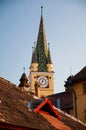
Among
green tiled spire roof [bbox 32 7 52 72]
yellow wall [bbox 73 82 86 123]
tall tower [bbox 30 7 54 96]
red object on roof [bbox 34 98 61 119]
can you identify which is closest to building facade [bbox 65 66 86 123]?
yellow wall [bbox 73 82 86 123]

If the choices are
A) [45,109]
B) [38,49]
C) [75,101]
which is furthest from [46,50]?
[45,109]

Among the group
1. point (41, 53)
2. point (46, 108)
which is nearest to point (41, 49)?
point (41, 53)

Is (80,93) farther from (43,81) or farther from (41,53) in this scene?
(41,53)

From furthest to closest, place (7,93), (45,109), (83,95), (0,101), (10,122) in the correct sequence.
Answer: (83,95), (45,109), (7,93), (0,101), (10,122)

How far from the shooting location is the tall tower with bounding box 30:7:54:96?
93.7 metres

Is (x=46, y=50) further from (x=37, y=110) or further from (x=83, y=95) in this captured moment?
(x=37, y=110)

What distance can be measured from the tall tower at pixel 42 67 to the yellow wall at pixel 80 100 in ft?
194

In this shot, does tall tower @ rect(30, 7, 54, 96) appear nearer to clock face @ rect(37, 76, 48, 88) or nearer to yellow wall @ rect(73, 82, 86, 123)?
clock face @ rect(37, 76, 48, 88)

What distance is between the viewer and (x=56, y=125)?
62.5 feet

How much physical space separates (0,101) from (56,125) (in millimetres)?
3842

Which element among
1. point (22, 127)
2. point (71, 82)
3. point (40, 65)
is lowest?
point (22, 127)

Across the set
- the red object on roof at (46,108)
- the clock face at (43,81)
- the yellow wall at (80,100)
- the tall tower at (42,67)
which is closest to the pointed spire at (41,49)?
the tall tower at (42,67)

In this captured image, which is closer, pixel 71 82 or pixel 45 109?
pixel 45 109

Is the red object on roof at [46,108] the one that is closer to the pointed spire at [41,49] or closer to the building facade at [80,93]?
the building facade at [80,93]
